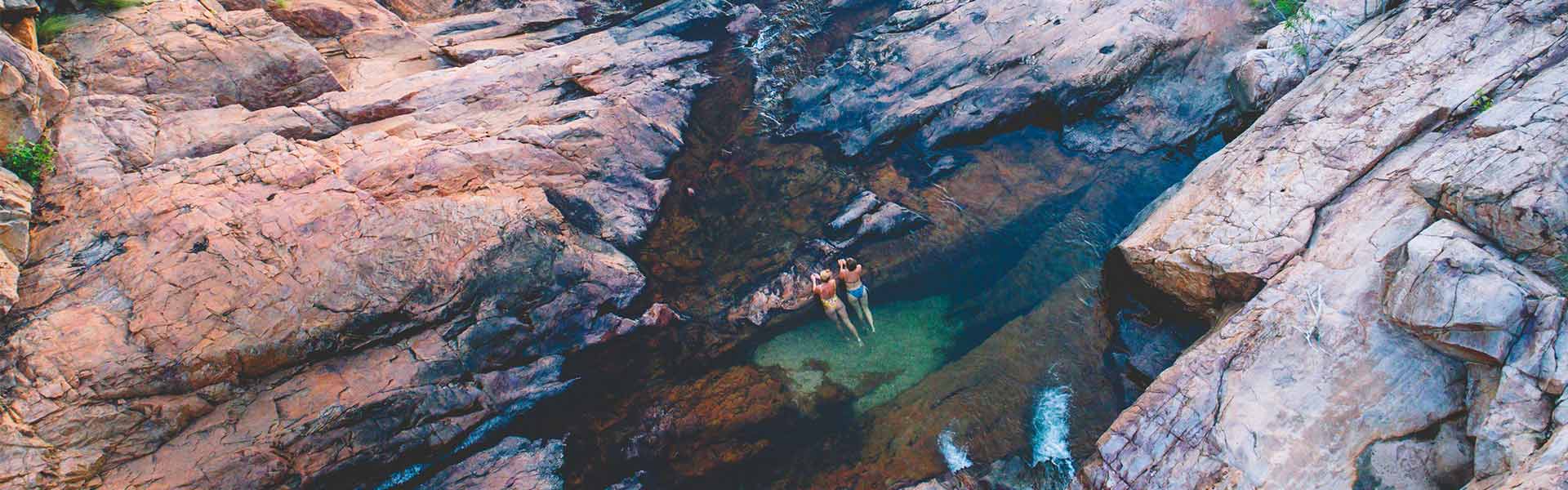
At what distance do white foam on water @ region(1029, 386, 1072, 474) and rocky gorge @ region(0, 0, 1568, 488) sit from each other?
0.05 metres

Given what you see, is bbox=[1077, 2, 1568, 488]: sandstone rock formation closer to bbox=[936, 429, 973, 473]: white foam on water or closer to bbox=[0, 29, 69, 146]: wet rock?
bbox=[936, 429, 973, 473]: white foam on water

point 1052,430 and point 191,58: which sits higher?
point 191,58

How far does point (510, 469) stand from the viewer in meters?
9.70

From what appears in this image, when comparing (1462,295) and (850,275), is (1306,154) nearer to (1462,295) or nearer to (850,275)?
(1462,295)

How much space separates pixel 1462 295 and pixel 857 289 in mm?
7501

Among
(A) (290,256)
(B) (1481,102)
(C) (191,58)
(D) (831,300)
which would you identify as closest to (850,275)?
(D) (831,300)

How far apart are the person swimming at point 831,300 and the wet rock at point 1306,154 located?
183 inches

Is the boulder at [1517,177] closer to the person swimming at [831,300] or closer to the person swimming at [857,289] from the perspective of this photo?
the person swimming at [857,289]

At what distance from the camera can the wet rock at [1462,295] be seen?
6.58 metres

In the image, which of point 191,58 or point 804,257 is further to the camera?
point 191,58

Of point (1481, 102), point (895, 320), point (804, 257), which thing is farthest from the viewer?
point (804, 257)

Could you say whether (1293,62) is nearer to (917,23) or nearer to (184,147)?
(917,23)

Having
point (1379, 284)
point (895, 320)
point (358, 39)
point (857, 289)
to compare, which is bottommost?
point (895, 320)

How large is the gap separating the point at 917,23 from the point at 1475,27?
32.3 ft
